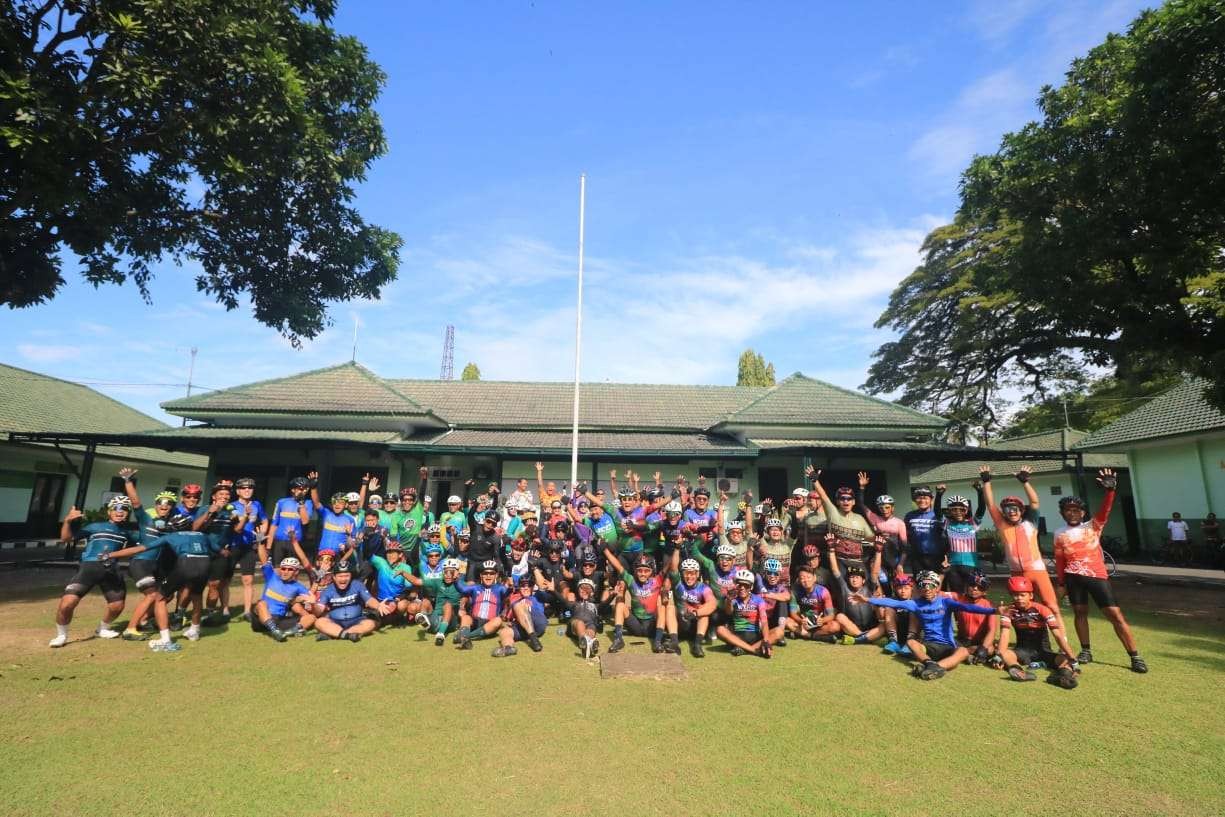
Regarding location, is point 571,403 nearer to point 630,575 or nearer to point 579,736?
point 630,575

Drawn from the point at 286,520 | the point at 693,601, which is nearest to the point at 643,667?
the point at 693,601

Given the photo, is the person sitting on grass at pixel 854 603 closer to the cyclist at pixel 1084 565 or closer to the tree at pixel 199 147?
the cyclist at pixel 1084 565

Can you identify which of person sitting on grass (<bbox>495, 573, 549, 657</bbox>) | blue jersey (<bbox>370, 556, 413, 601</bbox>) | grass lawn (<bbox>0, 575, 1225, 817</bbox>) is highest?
blue jersey (<bbox>370, 556, 413, 601</bbox>)

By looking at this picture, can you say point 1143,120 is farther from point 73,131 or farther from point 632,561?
point 73,131

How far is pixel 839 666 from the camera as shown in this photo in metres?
6.30

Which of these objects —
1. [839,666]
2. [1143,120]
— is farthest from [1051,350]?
[839,666]

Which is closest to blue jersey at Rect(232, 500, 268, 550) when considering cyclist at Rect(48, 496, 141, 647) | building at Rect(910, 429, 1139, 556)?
cyclist at Rect(48, 496, 141, 647)

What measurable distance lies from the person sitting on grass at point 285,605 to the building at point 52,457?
38.6 feet

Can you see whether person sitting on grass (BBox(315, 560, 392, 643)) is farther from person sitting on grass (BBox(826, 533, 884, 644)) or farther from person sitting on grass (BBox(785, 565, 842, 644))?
person sitting on grass (BBox(826, 533, 884, 644))

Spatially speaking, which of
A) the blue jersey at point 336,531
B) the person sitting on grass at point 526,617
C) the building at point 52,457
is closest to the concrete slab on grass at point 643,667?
the person sitting on grass at point 526,617

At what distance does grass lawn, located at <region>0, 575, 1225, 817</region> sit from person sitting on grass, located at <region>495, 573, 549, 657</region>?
1.77ft

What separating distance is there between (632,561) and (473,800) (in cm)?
481

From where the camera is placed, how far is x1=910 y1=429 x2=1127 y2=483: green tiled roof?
24.4m

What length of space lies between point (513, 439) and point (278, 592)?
10387 mm
